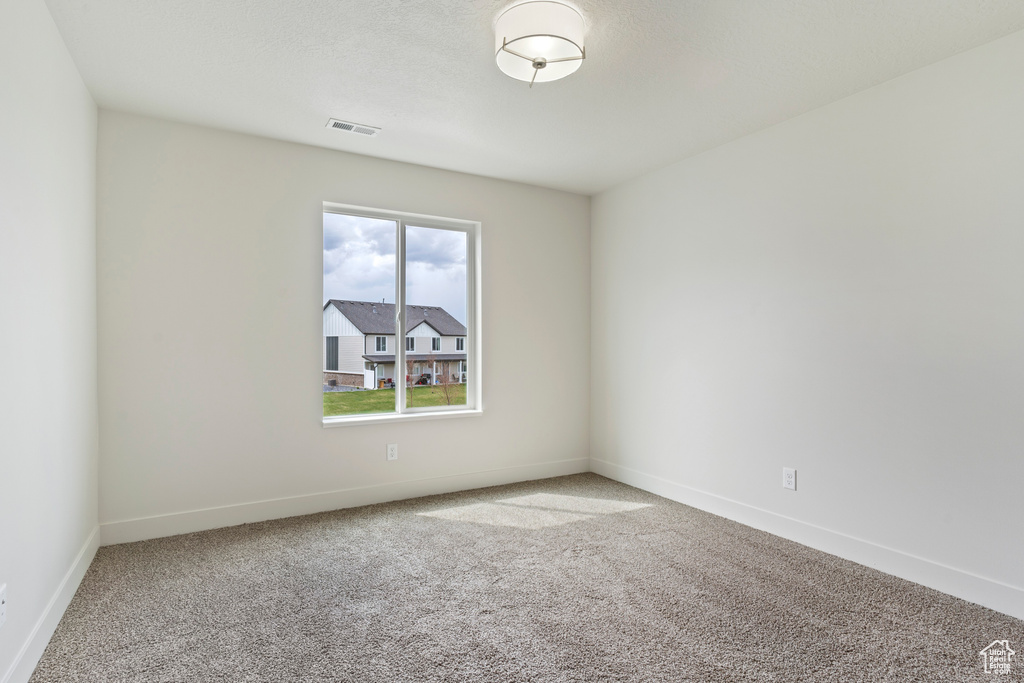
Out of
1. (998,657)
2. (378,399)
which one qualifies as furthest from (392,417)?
(998,657)

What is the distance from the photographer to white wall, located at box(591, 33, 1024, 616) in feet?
7.85

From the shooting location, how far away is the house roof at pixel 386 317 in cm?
392

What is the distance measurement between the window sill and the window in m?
0.36

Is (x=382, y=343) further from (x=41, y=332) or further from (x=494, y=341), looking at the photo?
(x=41, y=332)

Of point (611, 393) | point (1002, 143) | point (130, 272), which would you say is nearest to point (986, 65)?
point (1002, 143)

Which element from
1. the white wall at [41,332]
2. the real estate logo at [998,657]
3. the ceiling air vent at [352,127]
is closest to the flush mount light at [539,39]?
the ceiling air vent at [352,127]

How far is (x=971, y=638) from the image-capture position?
2.12 metres

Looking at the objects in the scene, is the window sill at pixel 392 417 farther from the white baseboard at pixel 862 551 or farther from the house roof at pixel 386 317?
the white baseboard at pixel 862 551

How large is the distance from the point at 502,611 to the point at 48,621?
5.76 feet

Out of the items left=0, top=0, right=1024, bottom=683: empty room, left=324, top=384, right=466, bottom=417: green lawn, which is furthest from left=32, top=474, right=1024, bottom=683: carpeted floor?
left=324, top=384, right=466, bottom=417: green lawn

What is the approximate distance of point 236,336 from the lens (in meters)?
3.40

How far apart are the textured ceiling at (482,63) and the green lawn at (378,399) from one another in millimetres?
1732

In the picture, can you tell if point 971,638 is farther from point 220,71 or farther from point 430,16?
point 220,71

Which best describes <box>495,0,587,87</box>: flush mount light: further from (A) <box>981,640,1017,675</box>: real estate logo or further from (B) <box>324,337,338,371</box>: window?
(A) <box>981,640,1017,675</box>: real estate logo
